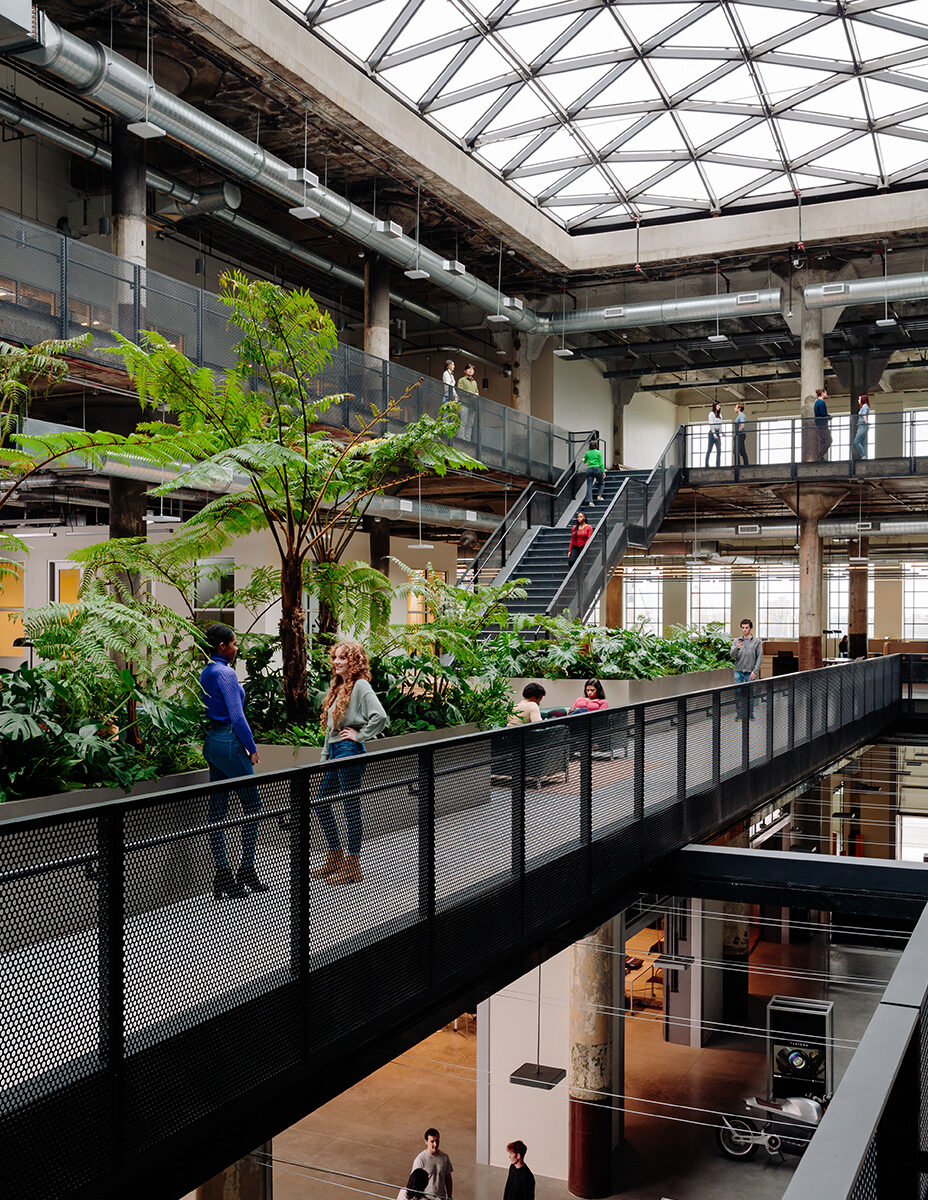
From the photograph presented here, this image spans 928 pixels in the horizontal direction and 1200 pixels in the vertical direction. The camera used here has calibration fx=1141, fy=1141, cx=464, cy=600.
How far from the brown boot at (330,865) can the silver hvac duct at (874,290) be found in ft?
78.5

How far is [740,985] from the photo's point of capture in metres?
22.6

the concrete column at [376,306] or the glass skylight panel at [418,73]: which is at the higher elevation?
the glass skylight panel at [418,73]

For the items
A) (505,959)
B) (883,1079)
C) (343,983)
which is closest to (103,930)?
(343,983)

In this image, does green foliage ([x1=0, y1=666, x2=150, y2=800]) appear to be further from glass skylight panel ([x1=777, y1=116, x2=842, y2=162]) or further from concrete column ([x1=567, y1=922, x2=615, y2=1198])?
glass skylight panel ([x1=777, y1=116, x2=842, y2=162])

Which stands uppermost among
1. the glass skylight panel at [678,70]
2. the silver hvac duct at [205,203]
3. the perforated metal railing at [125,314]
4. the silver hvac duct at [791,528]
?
the glass skylight panel at [678,70]

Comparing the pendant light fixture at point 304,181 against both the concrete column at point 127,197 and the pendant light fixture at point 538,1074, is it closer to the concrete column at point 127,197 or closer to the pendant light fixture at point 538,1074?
the concrete column at point 127,197

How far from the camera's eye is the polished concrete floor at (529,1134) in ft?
54.5

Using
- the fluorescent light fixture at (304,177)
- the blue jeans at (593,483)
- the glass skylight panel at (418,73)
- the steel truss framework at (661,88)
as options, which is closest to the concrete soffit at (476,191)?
the glass skylight panel at (418,73)

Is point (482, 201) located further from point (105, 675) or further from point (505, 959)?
point (505, 959)

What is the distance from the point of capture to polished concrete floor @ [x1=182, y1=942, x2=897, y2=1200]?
54.5ft

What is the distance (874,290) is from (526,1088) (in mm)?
18796

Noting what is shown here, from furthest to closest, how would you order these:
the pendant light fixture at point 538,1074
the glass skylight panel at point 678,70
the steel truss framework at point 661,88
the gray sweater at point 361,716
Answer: the glass skylight panel at point 678,70 < the steel truss framework at point 661,88 < the pendant light fixture at point 538,1074 < the gray sweater at point 361,716

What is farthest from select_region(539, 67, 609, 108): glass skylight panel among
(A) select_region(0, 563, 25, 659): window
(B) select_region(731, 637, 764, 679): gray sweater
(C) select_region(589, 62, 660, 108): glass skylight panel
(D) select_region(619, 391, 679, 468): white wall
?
(D) select_region(619, 391, 679, 468): white wall

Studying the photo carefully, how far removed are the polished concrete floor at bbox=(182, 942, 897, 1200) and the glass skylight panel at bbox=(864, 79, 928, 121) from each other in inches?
598
